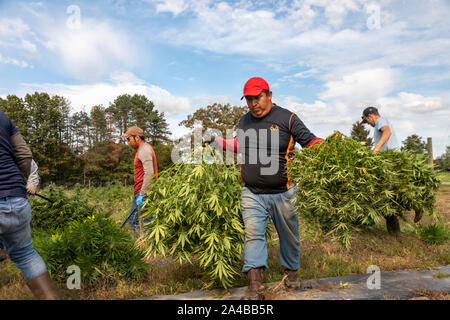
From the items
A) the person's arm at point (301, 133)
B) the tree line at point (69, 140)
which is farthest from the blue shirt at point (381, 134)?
the tree line at point (69, 140)

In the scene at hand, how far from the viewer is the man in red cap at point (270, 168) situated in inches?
142

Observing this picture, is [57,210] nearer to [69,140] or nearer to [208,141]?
[208,141]

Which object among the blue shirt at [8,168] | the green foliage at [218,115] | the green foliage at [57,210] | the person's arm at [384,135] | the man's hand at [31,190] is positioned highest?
the green foliage at [218,115]

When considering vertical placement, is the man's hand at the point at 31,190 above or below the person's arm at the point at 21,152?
below

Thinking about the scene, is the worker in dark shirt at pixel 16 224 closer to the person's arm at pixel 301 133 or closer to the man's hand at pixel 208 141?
the man's hand at pixel 208 141

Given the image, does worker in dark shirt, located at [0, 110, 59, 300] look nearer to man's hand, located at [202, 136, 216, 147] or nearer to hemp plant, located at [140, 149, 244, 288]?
hemp plant, located at [140, 149, 244, 288]

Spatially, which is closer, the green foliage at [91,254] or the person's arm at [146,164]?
the green foliage at [91,254]

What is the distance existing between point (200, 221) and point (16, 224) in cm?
161

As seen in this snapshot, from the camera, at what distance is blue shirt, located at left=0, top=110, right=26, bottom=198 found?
291cm

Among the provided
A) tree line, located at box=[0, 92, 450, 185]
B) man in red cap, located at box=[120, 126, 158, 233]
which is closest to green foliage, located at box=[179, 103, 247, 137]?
tree line, located at box=[0, 92, 450, 185]

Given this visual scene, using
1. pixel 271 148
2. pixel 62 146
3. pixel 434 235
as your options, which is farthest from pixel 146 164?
pixel 62 146

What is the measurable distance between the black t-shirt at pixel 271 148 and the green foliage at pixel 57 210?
336 cm

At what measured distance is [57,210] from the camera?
586 cm
